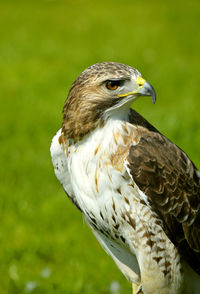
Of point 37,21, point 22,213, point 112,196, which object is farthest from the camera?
point 37,21

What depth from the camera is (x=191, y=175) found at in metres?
3.75

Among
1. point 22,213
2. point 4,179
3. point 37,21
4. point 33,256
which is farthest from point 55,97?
point 37,21

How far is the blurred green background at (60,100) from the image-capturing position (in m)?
5.61

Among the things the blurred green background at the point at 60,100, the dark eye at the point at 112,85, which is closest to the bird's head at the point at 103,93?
the dark eye at the point at 112,85

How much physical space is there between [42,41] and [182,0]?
214 inches

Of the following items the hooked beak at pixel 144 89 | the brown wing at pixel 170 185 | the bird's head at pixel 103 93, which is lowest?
the brown wing at pixel 170 185

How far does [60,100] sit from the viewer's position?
9641 millimetres

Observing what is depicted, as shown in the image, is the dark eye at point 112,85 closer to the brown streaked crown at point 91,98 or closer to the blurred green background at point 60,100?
the brown streaked crown at point 91,98

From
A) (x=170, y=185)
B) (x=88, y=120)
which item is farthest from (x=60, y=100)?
(x=170, y=185)

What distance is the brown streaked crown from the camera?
3508 millimetres

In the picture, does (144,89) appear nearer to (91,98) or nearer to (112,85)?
(112,85)

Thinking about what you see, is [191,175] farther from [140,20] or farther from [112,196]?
[140,20]

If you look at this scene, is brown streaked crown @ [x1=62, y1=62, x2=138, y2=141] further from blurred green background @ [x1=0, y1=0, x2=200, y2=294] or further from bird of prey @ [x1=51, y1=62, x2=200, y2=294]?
blurred green background @ [x1=0, y1=0, x2=200, y2=294]

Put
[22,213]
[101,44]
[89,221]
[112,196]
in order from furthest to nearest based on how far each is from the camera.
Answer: [101,44]
[22,213]
[89,221]
[112,196]
